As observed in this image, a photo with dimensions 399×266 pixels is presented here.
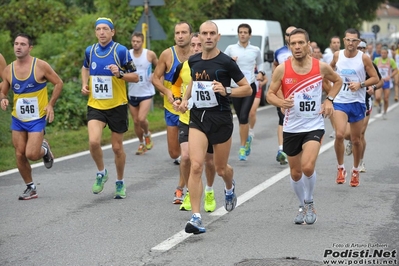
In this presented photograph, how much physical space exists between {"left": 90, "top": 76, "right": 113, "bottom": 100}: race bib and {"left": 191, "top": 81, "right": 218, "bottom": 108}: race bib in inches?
78.3

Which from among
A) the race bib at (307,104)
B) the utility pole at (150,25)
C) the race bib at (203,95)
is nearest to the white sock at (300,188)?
the race bib at (307,104)

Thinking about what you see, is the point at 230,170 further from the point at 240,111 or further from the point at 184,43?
the point at 240,111

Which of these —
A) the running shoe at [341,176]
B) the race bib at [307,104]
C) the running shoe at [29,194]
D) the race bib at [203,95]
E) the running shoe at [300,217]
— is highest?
the race bib at [203,95]

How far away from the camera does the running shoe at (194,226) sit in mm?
Result: 8125

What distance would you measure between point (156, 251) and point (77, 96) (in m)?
13.0

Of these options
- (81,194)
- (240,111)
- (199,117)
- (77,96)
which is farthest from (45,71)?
(77,96)

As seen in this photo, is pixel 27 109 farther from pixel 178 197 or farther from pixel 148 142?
pixel 148 142

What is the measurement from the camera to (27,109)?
35.0ft

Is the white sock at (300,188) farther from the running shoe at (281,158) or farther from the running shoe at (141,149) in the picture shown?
the running shoe at (141,149)

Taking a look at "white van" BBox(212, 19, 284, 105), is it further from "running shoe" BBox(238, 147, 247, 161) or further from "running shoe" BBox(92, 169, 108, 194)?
"running shoe" BBox(92, 169, 108, 194)

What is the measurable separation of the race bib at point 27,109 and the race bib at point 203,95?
103 inches

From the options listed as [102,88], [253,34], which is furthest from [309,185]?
[253,34]

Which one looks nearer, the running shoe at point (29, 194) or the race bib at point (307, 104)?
the race bib at point (307, 104)

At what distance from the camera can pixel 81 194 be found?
10930 millimetres
